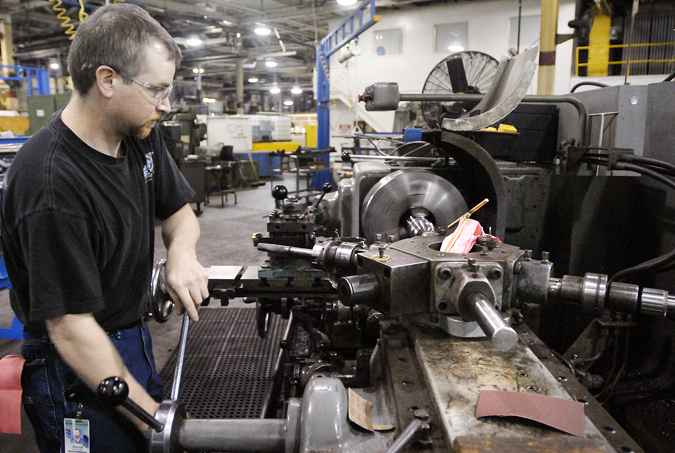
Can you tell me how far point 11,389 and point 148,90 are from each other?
2.16 ft

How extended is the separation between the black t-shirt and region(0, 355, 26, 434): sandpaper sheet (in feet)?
0.31

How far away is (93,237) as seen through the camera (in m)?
0.86

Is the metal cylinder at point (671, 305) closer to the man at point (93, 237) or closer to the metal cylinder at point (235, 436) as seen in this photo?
the metal cylinder at point (235, 436)

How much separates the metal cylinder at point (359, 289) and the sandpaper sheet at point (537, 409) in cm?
26

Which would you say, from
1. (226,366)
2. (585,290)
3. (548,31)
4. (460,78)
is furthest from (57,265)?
(548,31)

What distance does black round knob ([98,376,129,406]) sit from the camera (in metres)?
0.63

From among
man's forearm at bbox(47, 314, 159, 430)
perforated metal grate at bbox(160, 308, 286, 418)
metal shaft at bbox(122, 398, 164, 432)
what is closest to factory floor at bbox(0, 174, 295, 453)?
perforated metal grate at bbox(160, 308, 286, 418)

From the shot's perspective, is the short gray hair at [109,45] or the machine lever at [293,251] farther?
the machine lever at [293,251]

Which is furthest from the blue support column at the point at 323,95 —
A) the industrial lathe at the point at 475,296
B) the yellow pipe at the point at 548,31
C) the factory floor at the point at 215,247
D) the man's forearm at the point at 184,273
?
the man's forearm at the point at 184,273

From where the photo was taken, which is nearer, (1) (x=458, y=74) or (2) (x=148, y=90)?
(2) (x=148, y=90)


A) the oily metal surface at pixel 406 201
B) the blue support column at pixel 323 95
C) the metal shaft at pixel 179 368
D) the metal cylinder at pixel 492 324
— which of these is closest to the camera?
the metal cylinder at pixel 492 324

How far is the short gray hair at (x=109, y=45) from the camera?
2.73 ft

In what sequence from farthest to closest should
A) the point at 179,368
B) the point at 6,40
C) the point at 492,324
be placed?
the point at 6,40 → the point at 179,368 → the point at 492,324

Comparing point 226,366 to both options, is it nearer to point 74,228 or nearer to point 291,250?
point 291,250
